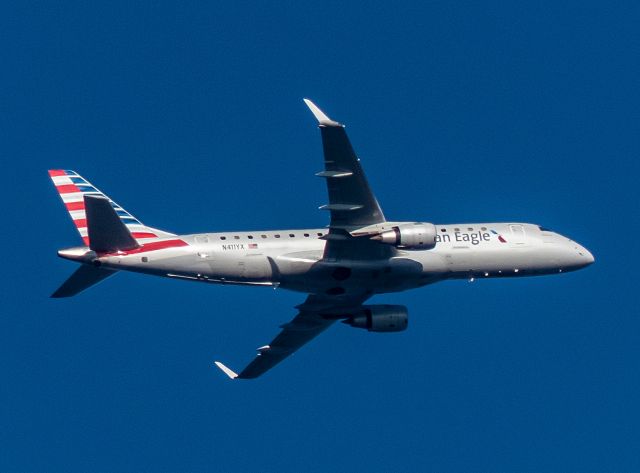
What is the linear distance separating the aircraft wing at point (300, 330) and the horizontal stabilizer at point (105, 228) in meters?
12.7

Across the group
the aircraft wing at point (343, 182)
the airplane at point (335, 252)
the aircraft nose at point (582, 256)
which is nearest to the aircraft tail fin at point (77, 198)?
the airplane at point (335, 252)

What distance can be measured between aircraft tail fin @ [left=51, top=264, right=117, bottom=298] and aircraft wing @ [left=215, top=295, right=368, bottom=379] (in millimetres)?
12531

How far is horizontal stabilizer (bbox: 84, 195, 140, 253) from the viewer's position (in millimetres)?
60531

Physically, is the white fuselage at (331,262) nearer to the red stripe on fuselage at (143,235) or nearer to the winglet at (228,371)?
the red stripe on fuselage at (143,235)

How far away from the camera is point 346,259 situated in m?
66.9

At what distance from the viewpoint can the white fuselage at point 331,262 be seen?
65.7 metres

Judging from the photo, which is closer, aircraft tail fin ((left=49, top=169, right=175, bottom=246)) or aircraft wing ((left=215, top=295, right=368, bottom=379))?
aircraft tail fin ((left=49, top=169, right=175, bottom=246))

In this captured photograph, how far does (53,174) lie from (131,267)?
6943mm

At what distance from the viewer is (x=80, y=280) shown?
65000mm

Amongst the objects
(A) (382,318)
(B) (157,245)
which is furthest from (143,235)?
(A) (382,318)

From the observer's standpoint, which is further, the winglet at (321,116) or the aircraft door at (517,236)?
the aircraft door at (517,236)

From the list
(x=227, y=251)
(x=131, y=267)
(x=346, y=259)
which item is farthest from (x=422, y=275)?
(x=131, y=267)

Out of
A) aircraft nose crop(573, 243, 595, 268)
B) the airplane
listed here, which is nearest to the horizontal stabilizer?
the airplane

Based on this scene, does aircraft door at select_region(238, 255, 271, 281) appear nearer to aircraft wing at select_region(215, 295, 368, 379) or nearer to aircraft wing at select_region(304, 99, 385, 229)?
aircraft wing at select_region(304, 99, 385, 229)
